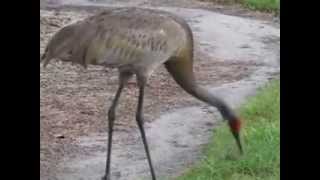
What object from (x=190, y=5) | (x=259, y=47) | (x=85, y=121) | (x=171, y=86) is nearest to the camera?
(x=85, y=121)

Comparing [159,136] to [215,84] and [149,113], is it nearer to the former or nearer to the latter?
[149,113]

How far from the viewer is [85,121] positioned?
8.98 metres

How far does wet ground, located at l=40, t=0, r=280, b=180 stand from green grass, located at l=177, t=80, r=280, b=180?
186mm

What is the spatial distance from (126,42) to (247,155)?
56.0 inches

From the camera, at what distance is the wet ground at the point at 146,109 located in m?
7.92

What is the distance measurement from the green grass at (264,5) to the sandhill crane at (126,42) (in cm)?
781

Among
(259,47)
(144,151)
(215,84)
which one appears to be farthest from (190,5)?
(144,151)

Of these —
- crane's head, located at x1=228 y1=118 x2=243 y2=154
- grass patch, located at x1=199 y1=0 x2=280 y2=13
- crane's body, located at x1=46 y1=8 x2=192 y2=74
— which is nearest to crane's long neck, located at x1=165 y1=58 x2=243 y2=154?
crane's head, located at x1=228 y1=118 x2=243 y2=154

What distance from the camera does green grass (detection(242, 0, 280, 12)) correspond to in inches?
597

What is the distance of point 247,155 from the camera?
7730mm

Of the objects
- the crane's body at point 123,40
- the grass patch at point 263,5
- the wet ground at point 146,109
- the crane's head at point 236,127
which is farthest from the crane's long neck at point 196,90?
the grass patch at point 263,5

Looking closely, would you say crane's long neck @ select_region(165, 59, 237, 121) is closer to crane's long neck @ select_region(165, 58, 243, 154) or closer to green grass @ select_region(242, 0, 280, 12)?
crane's long neck @ select_region(165, 58, 243, 154)

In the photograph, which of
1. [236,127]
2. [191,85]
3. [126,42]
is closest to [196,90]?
[191,85]
